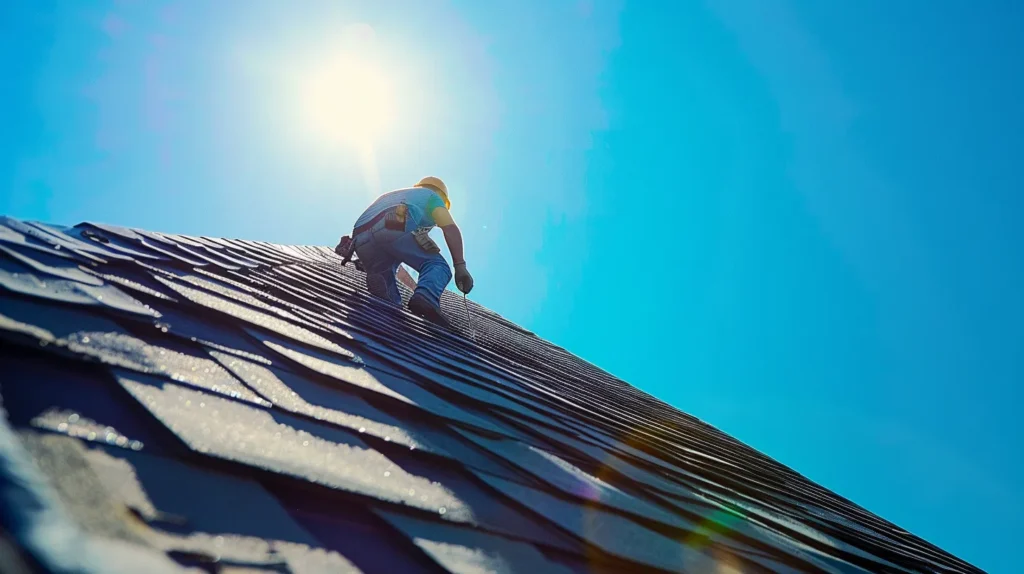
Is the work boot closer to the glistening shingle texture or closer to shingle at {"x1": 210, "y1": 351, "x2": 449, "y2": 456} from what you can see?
the glistening shingle texture

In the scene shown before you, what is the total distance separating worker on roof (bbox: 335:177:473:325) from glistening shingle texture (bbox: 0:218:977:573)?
193cm

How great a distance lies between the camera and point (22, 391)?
81cm

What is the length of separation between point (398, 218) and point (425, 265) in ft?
1.41

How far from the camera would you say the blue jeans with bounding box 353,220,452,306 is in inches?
173

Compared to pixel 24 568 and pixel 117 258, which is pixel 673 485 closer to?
pixel 24 568

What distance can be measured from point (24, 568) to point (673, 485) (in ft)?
6.50

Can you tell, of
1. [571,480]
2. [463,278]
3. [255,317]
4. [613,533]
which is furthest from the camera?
[463,278]

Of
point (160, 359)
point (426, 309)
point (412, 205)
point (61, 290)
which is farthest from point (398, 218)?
point (160, 359)

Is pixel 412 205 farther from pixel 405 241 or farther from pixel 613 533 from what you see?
pixel 613 533

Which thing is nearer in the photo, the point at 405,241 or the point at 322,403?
the point at 322,403

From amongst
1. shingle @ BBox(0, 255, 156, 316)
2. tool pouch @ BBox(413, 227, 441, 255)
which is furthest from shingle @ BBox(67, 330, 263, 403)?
tool pouch @ BBox(413, 227, 441, 255)

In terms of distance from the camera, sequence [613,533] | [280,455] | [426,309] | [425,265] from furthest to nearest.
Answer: [425,265] < [426,309] < [613,533] < [280,455]

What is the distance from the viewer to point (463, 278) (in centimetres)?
464

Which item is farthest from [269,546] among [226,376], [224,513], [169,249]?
[169,249]
